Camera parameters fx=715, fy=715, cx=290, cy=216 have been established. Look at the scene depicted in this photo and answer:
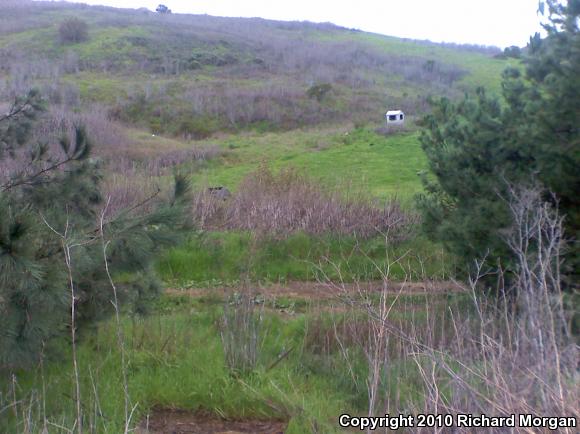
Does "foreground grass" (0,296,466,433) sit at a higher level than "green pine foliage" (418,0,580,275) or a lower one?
lower

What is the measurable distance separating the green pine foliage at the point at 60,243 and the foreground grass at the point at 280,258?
3603 mm

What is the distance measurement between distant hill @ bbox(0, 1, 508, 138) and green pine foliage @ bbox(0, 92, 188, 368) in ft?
73.1

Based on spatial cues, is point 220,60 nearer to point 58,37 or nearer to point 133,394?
point 58,37

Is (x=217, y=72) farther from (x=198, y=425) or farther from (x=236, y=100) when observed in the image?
(x=198, y=425)

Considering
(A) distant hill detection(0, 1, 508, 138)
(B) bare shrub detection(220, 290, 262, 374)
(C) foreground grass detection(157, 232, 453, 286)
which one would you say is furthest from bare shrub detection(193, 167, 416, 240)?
(A) distant hill detection(0, 1, 508, 138)

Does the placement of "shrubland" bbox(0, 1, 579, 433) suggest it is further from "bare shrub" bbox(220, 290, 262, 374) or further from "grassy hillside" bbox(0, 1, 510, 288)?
"grassy hillside" bbox(0, 1, 510, 288)

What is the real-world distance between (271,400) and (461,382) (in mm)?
2371

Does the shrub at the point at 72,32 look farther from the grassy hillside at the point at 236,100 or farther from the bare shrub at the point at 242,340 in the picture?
the bare shrub at the point at 242,340

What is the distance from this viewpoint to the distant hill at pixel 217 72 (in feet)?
112

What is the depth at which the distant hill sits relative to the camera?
3412cm

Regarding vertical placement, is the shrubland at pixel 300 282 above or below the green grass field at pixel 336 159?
above

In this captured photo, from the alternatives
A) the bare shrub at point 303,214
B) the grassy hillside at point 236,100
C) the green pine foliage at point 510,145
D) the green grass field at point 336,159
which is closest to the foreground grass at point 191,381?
the green pine foliage at point 510,145

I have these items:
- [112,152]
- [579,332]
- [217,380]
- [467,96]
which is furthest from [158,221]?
[112,152]

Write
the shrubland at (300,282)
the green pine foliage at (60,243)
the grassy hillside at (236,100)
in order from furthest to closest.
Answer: the grassy hillside at (236,100), the green pine foliage at (60,243), the shrubland at (300,282)
